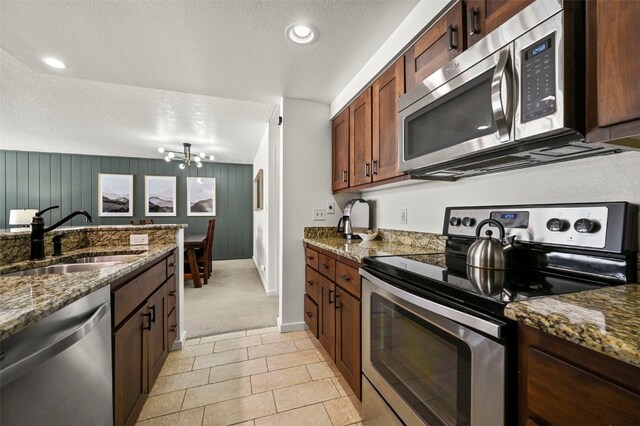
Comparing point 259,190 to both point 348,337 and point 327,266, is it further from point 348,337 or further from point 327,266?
point 348,337

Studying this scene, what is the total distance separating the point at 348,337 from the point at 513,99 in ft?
4.66

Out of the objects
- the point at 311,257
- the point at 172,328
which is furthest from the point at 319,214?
the point at 172,328

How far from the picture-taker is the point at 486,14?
1.07 meters

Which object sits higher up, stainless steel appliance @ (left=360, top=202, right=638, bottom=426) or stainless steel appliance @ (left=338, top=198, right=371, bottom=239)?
stainless steel appliance @ (left=338, top=198, right=371, bottom=239)

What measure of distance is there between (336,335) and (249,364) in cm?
74

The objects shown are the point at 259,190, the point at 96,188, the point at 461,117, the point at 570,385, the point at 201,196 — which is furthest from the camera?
the point at 201,196

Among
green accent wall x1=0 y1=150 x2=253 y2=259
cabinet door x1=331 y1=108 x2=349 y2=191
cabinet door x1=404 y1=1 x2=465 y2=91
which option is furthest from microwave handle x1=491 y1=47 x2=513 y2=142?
green accent wall x1=0 y1=150 x2=253 y2=259

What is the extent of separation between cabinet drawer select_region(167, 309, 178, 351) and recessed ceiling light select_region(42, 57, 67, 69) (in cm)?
205

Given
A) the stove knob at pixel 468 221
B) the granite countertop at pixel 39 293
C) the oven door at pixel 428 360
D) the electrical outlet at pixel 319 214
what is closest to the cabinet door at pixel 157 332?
the granite countertop at pixel 39 293

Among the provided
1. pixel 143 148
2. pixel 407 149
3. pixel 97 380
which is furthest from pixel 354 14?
pixel 143 148

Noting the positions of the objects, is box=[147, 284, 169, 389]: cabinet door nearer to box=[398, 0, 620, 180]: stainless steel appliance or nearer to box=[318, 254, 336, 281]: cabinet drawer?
box=[318, 254, 336, 281]: cabinet drawer

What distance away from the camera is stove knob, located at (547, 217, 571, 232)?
40.2 inches

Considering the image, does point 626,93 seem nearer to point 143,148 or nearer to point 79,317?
point 79,317

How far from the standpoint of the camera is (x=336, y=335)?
176 cm
